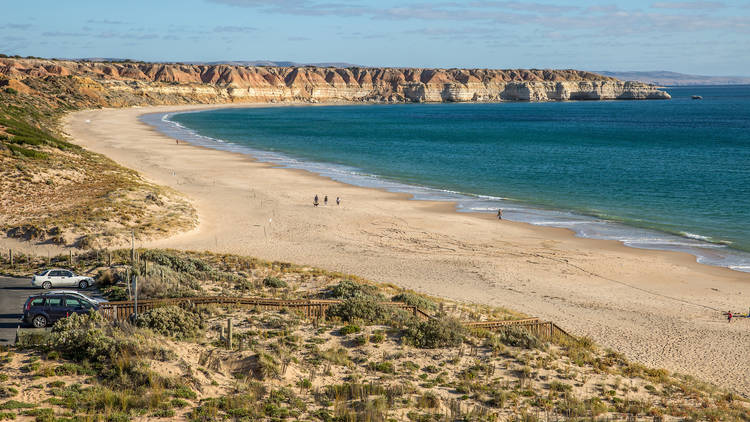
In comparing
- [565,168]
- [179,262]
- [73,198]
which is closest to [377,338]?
[179,262]

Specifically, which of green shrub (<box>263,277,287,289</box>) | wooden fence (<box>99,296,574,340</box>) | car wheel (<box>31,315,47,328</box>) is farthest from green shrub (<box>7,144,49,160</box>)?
wooden fence (<box>99,296,574,340</box>)

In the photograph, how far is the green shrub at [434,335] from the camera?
1567 centimetres

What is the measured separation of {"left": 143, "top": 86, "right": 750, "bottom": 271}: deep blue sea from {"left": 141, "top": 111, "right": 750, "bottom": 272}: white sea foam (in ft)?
0.29

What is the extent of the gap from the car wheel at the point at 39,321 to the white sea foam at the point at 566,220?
27.8 m

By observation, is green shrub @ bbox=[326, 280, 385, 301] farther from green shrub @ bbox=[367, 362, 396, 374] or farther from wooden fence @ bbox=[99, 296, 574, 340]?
green shrub @ bbox=[367, 362, 396, 374]

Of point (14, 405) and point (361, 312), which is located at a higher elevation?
point (14, 405)

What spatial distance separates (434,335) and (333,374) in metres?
3.33

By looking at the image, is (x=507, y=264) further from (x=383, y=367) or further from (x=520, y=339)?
(x=383, y=367)

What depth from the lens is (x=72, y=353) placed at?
1303cm

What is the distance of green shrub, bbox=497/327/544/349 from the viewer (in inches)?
639

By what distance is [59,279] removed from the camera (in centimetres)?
2081

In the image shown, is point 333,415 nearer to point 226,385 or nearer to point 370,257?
point 226,385

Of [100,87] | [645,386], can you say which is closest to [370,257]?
[645,386]

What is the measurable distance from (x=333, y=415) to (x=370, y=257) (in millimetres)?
17592
